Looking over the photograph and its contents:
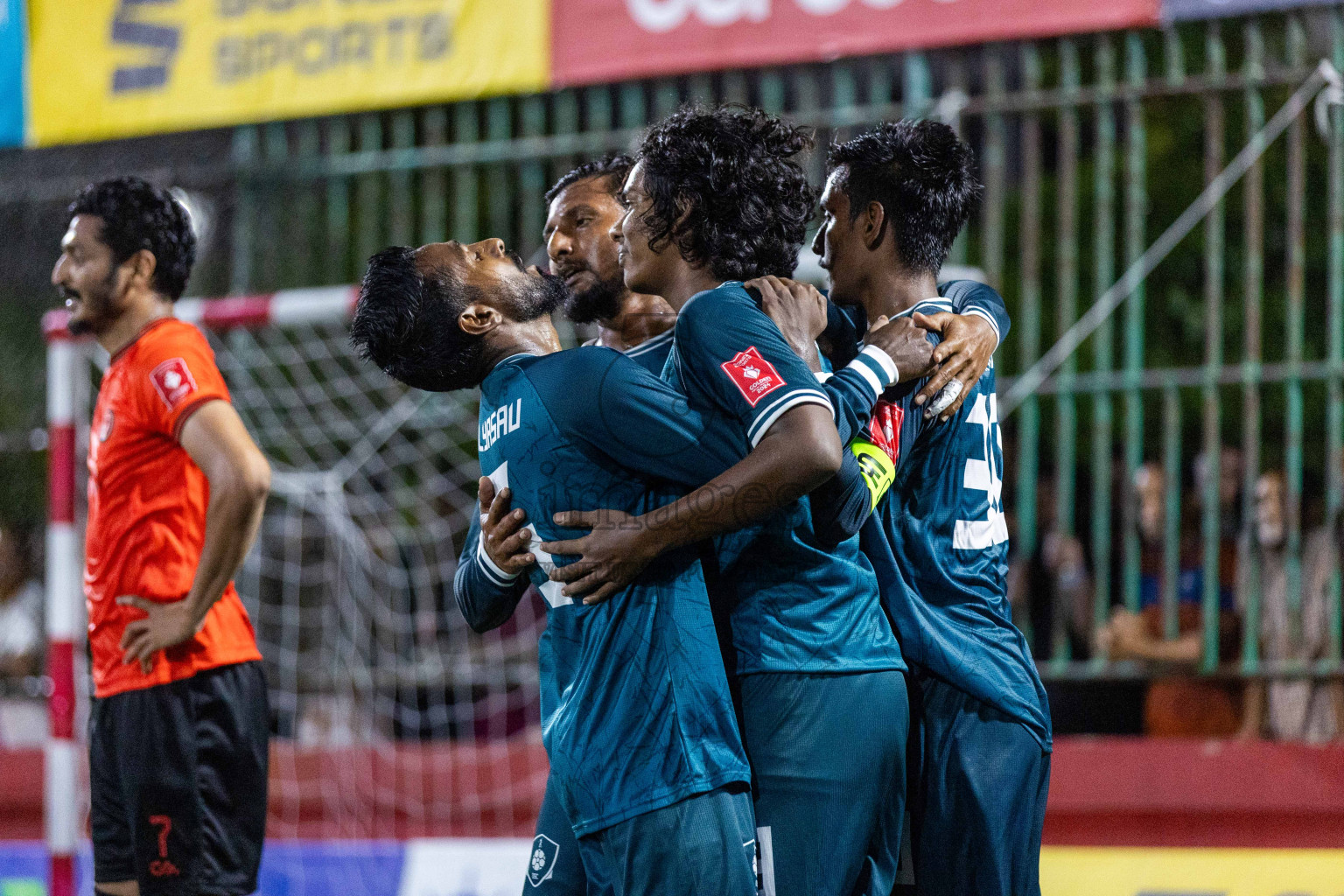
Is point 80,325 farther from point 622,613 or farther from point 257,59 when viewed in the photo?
point 257,59

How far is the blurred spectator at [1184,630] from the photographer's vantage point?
539 cm

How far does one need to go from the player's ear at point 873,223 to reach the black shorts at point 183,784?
6.59 feet

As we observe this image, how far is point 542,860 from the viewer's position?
8.60 feet

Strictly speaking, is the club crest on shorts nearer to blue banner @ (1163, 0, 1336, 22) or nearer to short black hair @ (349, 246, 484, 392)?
short black hair @ (349, 246, 484, 392)

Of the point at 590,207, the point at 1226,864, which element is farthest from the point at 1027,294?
the point at 590,207

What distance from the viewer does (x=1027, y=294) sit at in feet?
17.8

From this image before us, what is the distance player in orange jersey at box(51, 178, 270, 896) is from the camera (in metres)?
3.56

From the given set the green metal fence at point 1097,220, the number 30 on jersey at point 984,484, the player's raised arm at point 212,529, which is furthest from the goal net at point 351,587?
the number 30 on jersey at point 984,484

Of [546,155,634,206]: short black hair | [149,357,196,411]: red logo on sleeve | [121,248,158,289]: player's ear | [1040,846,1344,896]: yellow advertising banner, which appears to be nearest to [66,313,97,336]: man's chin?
[121,248,158,289]: player's ear

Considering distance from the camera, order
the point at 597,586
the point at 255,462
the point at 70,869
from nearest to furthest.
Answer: the point at 597,586
the point at 255,462
the point at 70,869

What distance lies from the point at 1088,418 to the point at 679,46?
4514 millimetres

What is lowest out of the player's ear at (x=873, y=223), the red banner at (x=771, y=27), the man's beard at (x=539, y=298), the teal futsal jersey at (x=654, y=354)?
the teal futsal jersey at (x=654, y=354)

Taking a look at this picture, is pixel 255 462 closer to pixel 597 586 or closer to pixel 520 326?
pixel 520 326

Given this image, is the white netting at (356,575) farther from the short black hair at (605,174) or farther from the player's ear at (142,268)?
the short black hair at (605,174)
